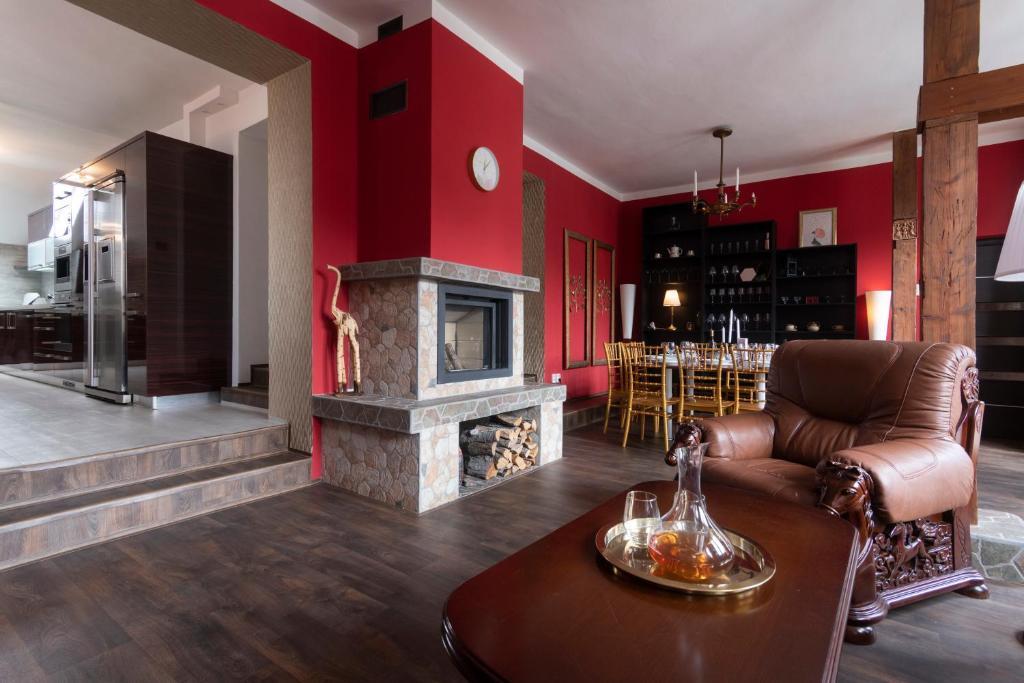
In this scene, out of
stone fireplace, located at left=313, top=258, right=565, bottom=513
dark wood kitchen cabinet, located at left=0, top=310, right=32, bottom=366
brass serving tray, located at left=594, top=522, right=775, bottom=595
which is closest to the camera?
brass serving tray, located at left=594, top=522, right=775, bottom=595

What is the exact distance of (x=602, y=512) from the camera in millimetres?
1579

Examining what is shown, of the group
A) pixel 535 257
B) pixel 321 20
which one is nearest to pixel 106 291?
pixel 321 20

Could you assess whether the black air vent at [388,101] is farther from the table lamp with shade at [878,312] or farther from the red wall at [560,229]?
the table lamp with shade at [878,312]

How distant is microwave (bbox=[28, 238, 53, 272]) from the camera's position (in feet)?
19.1

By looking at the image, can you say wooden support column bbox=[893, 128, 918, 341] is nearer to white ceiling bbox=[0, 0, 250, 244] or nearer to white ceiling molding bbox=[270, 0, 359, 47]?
white ceiling molding bbox=[270, 0, 359, 47]

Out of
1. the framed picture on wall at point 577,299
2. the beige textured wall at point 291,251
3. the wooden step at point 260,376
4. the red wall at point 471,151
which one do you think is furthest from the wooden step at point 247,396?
the framed picture on wall at point 577,299

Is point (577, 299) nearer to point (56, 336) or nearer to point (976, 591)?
point (976, 591)

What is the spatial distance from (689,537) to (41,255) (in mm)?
7954

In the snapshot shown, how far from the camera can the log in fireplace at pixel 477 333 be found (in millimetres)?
3505

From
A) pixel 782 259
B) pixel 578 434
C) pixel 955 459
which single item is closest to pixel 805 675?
pixel 955 459

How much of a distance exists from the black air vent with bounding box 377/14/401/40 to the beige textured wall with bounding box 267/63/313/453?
572 millimetres

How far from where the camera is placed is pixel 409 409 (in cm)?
285

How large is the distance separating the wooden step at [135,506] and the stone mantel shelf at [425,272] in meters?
1.29

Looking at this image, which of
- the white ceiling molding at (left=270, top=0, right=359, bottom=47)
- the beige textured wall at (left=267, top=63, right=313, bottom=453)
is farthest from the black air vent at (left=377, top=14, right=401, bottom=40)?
the beige textured wall at (left=267, top=63, right=313, bottom=453)
